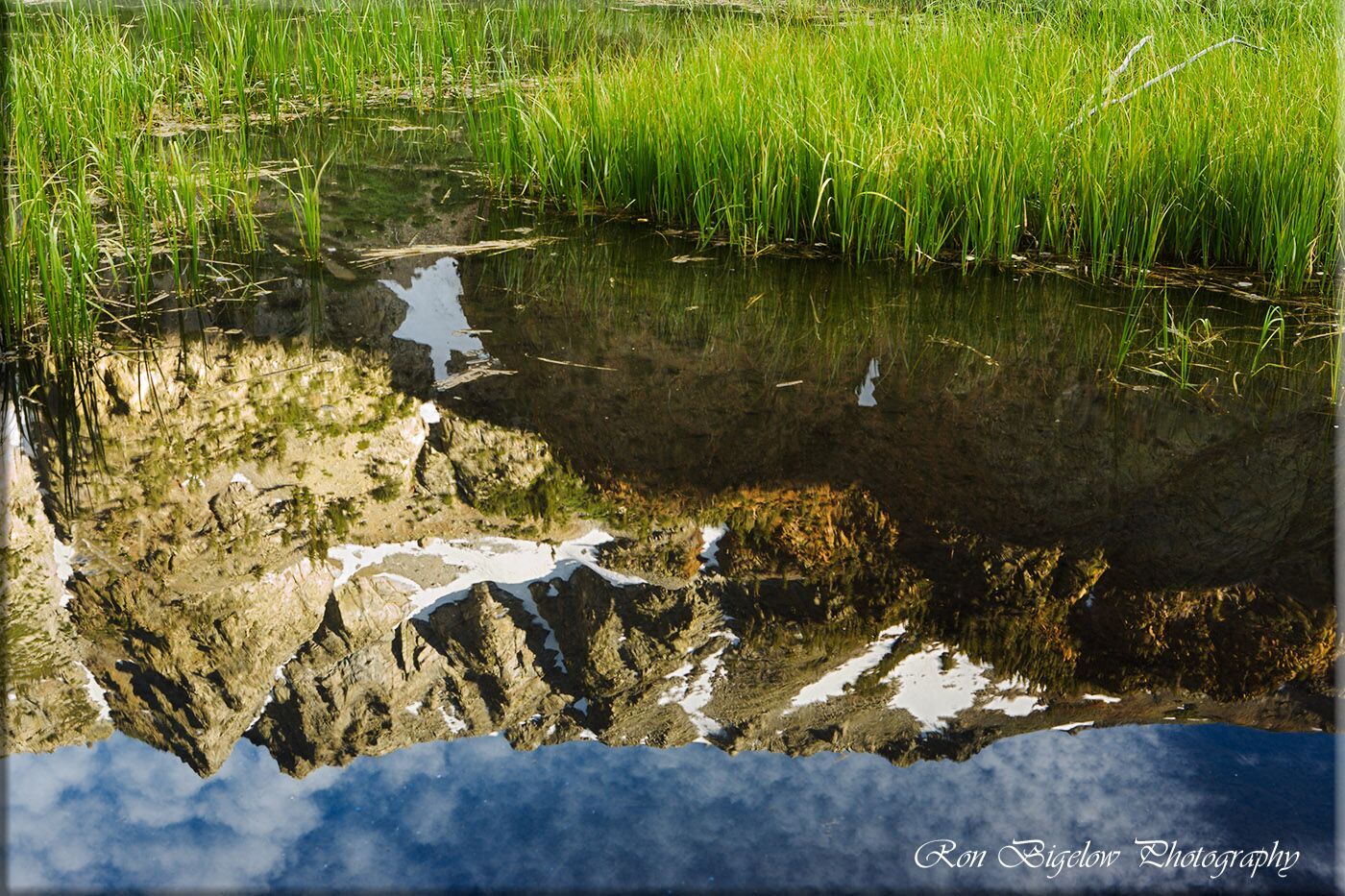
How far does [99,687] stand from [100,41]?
5.15 meters

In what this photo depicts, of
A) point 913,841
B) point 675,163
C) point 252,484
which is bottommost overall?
point 913,841

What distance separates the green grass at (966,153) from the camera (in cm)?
376

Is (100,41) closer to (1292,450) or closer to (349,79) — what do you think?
(349,79)

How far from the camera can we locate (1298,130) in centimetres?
371

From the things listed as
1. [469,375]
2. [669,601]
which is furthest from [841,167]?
[669,601]

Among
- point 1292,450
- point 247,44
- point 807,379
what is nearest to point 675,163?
point 807,379

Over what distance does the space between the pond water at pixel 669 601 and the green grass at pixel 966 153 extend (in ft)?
1.82

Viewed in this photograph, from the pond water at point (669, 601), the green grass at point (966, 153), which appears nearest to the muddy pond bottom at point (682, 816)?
the pond water at point (669, 601)

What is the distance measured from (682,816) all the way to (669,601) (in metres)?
0.56

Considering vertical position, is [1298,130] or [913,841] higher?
[1298,130]

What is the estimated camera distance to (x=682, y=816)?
5.03 feet

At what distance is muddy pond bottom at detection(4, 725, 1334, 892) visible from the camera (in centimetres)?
143

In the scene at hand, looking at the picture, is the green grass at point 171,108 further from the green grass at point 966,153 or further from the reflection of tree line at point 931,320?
the green grass at point 966,153

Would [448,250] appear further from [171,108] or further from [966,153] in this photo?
[171,108]
